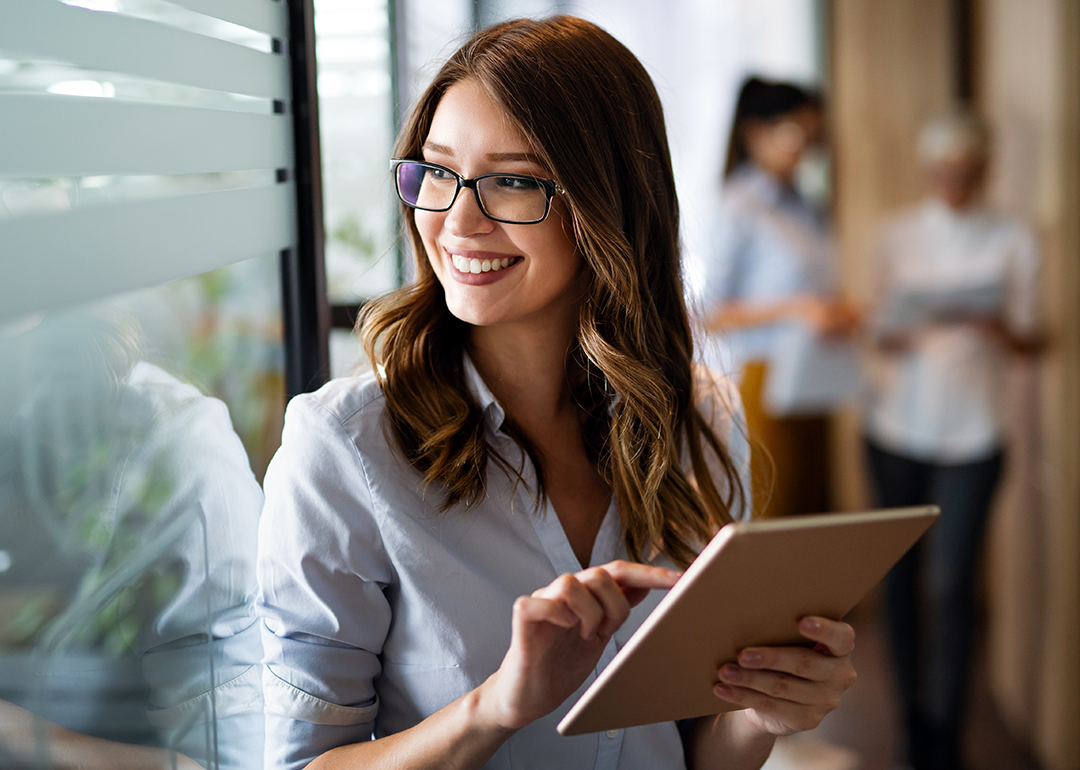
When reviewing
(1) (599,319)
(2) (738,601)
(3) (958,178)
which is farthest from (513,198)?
(3) (958,178)

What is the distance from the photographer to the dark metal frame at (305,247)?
3.93 ft

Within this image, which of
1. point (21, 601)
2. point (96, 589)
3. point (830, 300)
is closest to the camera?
point (21, 601)

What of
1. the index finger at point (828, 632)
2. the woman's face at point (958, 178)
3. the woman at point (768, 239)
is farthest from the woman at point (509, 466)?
the woman at point (768, 239)

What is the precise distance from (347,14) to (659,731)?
1101 millimetres

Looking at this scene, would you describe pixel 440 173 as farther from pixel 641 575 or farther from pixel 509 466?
pixel 641 575

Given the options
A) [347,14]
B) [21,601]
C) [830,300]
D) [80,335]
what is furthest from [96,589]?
[830,300]

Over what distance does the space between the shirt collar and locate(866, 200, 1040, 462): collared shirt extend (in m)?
1.93

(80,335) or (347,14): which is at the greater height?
(347,14)

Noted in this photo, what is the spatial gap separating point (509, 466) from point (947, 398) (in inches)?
77.6

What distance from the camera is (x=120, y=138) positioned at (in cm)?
78

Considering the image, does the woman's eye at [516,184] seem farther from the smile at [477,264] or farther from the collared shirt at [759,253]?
the collared shirt at [759,253]

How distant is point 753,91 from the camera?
3.40m

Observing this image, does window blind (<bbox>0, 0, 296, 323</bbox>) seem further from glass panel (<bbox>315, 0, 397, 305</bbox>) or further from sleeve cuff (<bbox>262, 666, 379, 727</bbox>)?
sleeve cuff (<bbox>262, 666, 379, 727</bbox>)

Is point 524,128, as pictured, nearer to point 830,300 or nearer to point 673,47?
point 830,300
